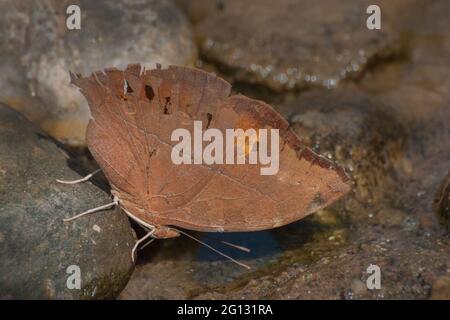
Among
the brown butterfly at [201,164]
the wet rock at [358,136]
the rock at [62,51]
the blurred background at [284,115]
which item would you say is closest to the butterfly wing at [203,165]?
the brown butterfly at [201,164]

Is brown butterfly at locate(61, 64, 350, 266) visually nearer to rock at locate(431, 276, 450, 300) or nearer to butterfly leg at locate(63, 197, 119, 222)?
butterfly leg at locate(63, 197, 119, 222)

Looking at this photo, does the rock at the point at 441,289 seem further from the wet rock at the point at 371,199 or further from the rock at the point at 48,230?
the rock at the point at 48,230

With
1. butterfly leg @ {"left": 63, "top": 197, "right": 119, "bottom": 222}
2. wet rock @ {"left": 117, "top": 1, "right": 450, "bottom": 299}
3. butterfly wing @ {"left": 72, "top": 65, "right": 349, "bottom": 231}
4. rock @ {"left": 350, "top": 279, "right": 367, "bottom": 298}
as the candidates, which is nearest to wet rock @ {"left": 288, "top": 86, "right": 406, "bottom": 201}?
wet rock @ {"left": 117, "top": 1, "right": 450, "bottom": 299}

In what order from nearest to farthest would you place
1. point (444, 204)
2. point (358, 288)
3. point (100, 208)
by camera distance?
point (358, 288)
point (100, 208)
point (444, 204)

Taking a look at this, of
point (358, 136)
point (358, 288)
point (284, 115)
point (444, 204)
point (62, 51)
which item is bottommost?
point (358, 288)

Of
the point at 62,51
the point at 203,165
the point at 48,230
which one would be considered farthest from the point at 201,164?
the point at 62,51

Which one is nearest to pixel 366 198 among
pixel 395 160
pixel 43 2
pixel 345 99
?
pixel 395 160

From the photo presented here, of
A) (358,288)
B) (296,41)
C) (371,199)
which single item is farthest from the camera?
(296,41)

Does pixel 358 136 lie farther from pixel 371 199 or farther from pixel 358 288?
pixel 358 288
